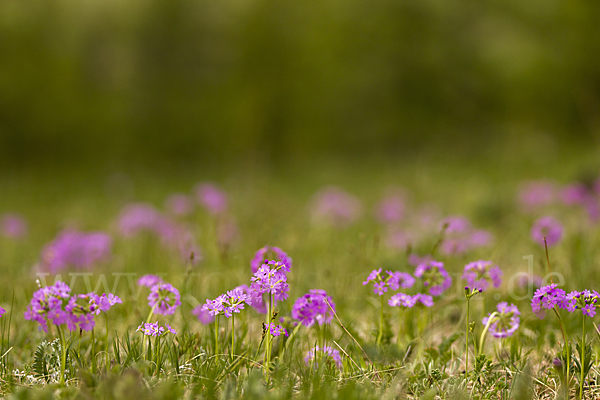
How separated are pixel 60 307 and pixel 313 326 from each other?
37.5 inches

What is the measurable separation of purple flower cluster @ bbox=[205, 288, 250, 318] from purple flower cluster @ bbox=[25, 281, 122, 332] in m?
0.30

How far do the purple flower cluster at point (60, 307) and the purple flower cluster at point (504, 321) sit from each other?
4.14ft

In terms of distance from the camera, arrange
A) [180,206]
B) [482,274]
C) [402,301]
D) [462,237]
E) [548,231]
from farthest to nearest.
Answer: [180,206] → [462,237] → [548,231] → [482,274] → [402,301]

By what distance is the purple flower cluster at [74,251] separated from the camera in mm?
2723

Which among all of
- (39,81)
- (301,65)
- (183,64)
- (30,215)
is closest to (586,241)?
(30,215)

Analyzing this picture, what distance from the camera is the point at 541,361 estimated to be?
1854mm

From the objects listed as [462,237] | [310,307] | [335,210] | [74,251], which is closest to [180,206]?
[74,251]

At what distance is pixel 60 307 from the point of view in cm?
151

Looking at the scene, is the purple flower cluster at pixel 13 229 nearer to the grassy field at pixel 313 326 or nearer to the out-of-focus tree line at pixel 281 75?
the grassy field at pixel 313 326

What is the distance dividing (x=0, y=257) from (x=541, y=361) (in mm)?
3525

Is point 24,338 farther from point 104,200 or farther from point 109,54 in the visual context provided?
point 109,54

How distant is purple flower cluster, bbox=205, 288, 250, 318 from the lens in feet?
5.05

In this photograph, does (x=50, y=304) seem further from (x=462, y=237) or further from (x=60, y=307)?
(x=462, y=237)

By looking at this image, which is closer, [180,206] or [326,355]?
[326,355]
